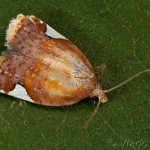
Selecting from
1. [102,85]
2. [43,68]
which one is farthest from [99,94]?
[43,68]

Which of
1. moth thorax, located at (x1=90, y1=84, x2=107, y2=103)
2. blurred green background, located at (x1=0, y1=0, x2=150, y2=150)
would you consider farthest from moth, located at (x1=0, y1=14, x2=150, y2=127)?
blurred green background, located at (x1=0, y1=0, x2=150, y2=150)

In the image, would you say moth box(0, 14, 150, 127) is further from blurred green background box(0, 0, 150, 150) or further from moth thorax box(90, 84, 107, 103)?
blurred green background box(0, 0, 150, 150)

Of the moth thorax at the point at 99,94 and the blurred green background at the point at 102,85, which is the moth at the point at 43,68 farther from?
the blurred green background at the point at 102,85

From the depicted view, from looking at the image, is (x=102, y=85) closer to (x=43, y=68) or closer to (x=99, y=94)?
(x=99, y=94)

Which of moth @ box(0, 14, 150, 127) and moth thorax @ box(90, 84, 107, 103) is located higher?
moth @ box(0, 14, 150, 127)

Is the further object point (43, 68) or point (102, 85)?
point (102, 85)

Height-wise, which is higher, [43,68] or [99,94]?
[43,68]
